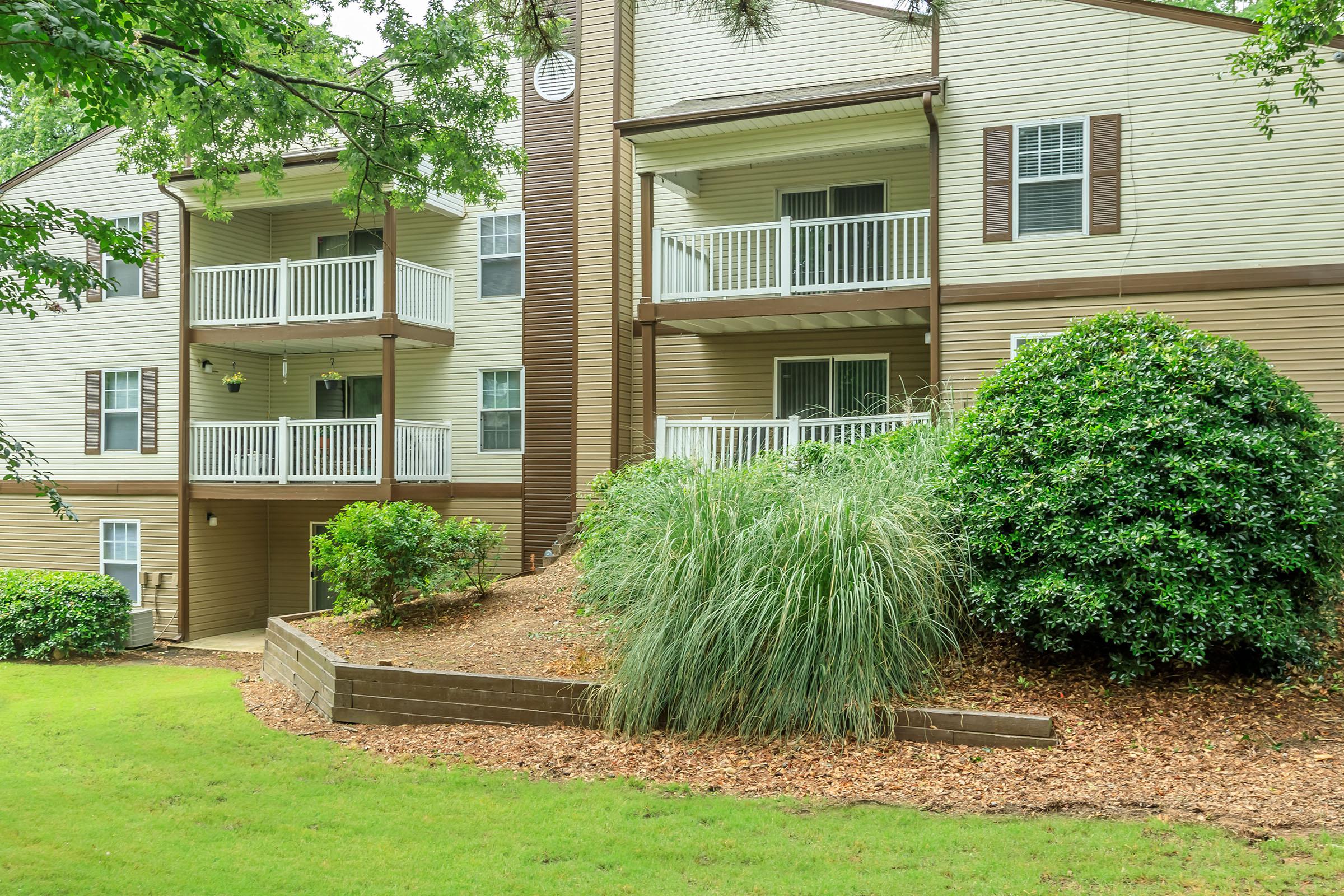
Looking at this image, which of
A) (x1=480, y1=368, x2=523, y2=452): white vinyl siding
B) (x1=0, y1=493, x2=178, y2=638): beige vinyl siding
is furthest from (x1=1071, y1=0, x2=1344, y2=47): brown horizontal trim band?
(x1=0, y1=493, x2=178, y2=638): beige vinyl siding

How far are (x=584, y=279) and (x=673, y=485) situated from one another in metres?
8.55

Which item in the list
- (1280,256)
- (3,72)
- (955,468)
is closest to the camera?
(3,72)

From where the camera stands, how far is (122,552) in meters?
17.8

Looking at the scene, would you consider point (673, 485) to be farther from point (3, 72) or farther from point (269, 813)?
point (3, 72)

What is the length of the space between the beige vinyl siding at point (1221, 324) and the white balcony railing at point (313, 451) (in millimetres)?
8340

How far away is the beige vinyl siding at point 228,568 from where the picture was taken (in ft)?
56.0

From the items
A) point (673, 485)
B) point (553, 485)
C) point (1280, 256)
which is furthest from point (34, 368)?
point (1280, 256)

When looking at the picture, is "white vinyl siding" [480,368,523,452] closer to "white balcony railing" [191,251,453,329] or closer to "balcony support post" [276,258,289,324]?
"white balcony railing" [191,251,453,329]

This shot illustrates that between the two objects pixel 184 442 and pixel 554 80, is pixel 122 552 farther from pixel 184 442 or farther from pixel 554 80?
pixel 554 80

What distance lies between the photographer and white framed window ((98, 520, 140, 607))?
57.6 feet

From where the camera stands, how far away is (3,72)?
5887 mm

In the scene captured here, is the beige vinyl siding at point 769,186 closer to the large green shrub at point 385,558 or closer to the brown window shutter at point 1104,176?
the brown window shutter at point 1104,176

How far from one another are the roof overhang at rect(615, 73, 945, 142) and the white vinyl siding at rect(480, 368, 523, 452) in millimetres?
4687

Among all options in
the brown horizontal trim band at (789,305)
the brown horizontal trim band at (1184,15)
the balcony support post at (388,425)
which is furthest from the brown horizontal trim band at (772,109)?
the balcony support post at (388,425)
